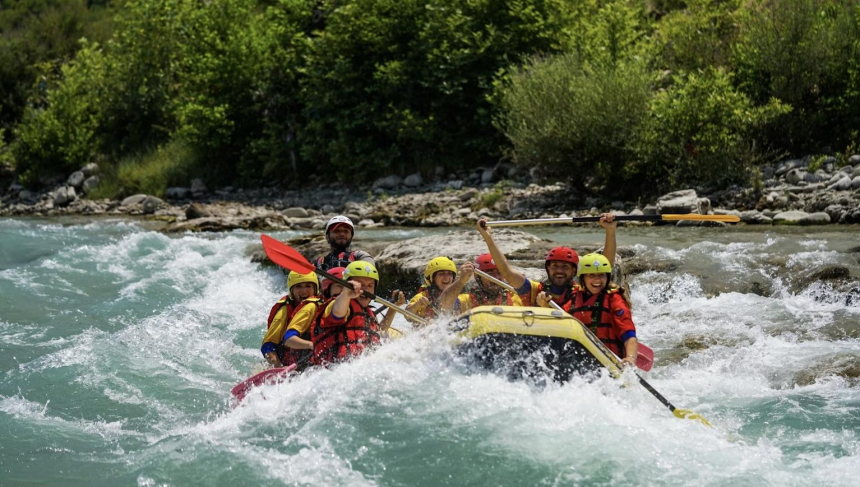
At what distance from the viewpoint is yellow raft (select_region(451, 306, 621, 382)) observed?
514 centimetres

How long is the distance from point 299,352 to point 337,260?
1.38m

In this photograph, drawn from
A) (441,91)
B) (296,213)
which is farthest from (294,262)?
(441,91)

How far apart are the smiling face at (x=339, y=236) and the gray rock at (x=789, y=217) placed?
788 centimetres

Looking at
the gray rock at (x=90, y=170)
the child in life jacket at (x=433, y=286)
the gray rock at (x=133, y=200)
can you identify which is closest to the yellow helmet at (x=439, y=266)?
the child in life jacket at (x=433, y=286)

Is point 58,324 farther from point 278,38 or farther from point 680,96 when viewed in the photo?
point 278,38

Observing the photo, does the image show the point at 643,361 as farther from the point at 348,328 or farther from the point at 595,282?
the point at 348,328

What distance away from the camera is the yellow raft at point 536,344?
16.9 feet

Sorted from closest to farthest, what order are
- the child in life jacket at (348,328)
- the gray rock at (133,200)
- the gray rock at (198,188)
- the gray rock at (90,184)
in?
the child in life jacket at (348,328) < the gray rock at (133,200) < the gray rock at (198,188) < the gray rock at (90,184)

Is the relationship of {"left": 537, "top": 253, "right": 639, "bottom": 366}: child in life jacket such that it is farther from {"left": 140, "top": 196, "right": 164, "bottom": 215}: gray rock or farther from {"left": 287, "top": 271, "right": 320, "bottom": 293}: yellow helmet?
{"left": 140, "top": 196, "right": 164, "bottom": 215}: gray rock

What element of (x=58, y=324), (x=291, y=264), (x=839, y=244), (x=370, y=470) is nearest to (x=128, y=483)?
(x=370, y=470)

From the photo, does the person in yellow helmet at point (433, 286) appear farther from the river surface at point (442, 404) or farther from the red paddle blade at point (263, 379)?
the red paddle blade at point (263, 379)

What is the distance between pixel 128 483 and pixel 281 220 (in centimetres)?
1237

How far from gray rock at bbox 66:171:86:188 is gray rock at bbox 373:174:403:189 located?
353 inches

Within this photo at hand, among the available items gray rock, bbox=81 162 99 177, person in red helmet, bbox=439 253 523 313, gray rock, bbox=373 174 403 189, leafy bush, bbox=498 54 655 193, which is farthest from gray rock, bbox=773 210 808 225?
gray rock, bbox=81 162 99 177
